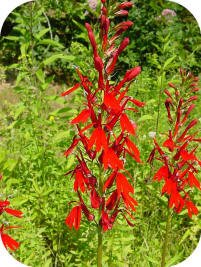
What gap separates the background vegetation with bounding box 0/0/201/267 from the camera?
190 centimetres

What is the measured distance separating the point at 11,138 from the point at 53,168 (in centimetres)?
28

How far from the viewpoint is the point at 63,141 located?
2.23 meters

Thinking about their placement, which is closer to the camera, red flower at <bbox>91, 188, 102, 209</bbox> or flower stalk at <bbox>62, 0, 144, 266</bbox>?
flower stalk at <bbox>62, 0, 144, 266</bbox>

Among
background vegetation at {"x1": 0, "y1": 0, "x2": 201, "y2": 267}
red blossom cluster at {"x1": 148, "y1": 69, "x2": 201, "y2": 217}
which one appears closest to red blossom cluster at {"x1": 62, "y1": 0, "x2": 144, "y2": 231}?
red blossom cluster at {"x1": 148, "y1": 69, "x2": 201, "y2": 217}

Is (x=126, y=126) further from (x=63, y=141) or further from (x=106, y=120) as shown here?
(x=63, y=141)

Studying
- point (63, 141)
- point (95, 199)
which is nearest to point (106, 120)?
point (95, 199)

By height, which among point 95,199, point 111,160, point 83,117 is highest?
point 83,117

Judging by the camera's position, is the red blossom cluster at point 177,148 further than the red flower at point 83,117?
Yes

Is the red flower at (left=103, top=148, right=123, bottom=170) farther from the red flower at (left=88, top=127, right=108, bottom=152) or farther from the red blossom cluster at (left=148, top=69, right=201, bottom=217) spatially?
the red blossom cluster at (left=148, top=69, right=201, bottom=217)

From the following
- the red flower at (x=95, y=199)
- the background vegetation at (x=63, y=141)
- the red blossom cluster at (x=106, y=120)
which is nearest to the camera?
the red blossom cluster at (x=106, y=120)

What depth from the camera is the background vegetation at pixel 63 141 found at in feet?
6.23

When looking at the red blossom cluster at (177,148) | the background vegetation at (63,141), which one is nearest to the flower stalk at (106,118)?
the red blossom cluster at (177,148)

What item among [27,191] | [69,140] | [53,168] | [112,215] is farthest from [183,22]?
[112,215]

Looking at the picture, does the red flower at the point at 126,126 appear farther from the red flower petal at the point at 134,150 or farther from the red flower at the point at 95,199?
the red flower at the point at 95,199
